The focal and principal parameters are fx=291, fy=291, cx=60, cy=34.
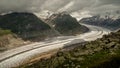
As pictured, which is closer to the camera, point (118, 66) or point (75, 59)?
point (118, 66)

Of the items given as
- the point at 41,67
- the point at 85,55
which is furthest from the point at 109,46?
the point at 41,67

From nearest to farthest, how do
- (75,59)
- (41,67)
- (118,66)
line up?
(118,66)
(75,59)
(41,67)

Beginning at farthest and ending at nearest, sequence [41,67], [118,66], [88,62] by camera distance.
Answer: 1. [41,67]
2. [88,62]
3. [118,66]

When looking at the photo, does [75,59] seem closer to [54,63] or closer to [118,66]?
[54,63]

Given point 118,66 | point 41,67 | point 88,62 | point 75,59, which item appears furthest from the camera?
point 41,67

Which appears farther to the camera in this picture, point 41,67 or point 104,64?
point 41,67

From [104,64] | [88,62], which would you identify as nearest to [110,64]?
[104,64]

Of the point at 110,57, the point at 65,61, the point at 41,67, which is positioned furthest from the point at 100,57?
the point at 41,67

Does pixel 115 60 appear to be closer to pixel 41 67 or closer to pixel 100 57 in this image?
pixel 100 57
